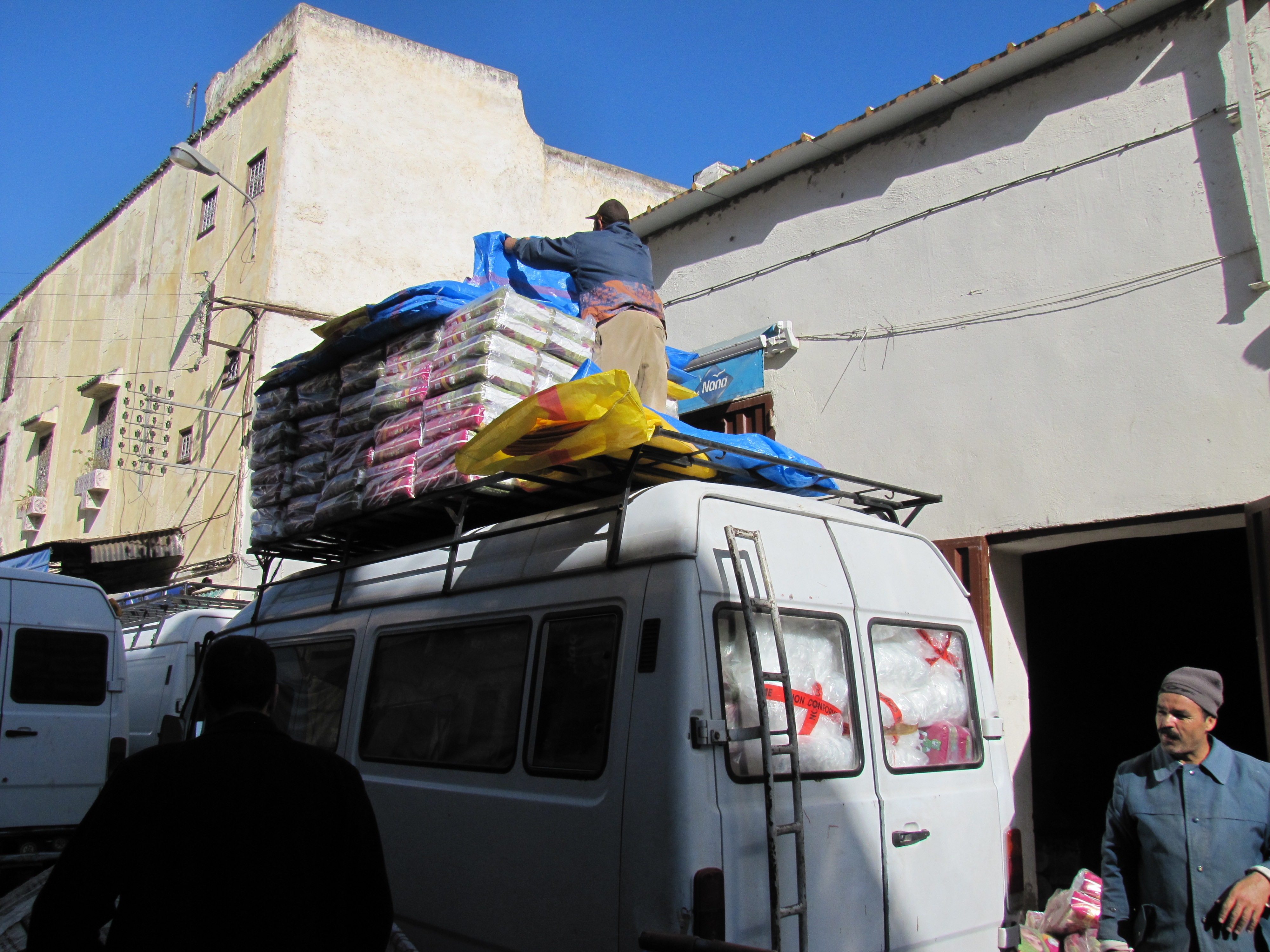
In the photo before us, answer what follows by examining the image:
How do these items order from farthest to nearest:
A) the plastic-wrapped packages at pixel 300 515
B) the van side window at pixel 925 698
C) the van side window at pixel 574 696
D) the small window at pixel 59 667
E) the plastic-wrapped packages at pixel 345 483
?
the small window at pixel 59 667, the plastic-wrapped packages at pixel 300 515, the plastic-wrapped packages at pixel 345 483, the van side window at pixel 925 698, the van side window at pixel 574 696

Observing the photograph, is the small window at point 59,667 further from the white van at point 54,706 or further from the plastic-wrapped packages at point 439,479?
the plastic-wrapped packages at point 439,479

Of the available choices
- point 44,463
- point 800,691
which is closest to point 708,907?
point 800,691

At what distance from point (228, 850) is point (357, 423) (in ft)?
11.3

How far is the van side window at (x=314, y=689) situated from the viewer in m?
4.81

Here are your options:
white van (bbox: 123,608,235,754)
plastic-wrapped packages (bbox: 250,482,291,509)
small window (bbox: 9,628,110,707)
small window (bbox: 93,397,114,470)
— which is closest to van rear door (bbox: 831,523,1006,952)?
plastic-wrapped packages (bbox: 250,482,291,509)

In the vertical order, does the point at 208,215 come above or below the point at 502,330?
above

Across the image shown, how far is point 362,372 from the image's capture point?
5520mm

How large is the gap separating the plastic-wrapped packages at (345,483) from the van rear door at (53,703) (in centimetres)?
295

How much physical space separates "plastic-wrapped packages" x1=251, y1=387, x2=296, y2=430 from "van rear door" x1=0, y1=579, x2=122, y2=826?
2332 millimetres

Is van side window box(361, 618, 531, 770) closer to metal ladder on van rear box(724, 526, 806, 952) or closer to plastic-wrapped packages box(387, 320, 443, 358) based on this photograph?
metal ladder on van rear box(724, 526, 806, 952)

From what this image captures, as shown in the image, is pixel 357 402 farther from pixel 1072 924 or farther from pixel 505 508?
pixel 1072 924

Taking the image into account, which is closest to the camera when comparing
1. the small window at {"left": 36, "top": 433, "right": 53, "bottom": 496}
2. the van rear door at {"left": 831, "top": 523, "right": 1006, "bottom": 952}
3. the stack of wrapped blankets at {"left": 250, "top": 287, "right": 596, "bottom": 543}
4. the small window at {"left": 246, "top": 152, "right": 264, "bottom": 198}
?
the van rear door at {"left": 831, "top": 523, "right": 1006, "bottom": 952}

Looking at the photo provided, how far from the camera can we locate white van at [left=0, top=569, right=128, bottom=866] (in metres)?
6.53

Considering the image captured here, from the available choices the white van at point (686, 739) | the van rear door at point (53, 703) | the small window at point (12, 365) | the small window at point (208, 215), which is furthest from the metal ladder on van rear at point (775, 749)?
the small window at point (12, 365)
